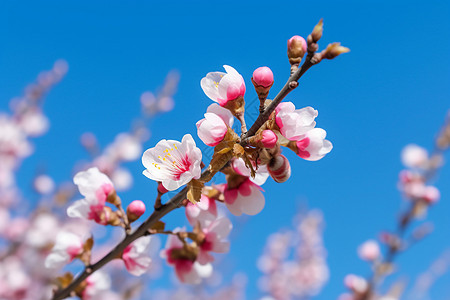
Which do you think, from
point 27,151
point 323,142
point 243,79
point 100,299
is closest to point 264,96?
point 243,79

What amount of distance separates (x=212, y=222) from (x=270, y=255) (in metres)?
8.27

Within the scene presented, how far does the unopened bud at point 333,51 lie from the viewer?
933 mm

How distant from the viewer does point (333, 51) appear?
938 mm

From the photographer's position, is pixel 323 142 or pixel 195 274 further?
pixel 195 274

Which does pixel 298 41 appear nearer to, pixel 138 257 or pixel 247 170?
pixel 247 170

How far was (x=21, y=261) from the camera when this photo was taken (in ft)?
15.1

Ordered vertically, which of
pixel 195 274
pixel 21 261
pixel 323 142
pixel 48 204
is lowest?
pixel 195 274

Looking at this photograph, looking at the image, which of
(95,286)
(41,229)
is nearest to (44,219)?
(41,229)

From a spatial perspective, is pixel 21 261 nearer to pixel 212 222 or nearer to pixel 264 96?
pixel 212 222

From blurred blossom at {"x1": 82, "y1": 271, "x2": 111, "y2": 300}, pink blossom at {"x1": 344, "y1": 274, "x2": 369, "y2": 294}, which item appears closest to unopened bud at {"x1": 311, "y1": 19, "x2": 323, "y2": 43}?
blurred blossom at {"x1": 82, "y1": 271, "x2": 111, "y2": 300}

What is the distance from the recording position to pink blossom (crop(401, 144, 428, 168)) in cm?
412

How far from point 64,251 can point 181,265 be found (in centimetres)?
46

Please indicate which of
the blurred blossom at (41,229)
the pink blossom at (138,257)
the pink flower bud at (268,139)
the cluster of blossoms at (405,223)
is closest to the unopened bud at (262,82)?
the pink flower bud at (268,139)

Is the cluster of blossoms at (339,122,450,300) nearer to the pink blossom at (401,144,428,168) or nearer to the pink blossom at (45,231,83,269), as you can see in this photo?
the pink blossom at (401,144,428,168)
